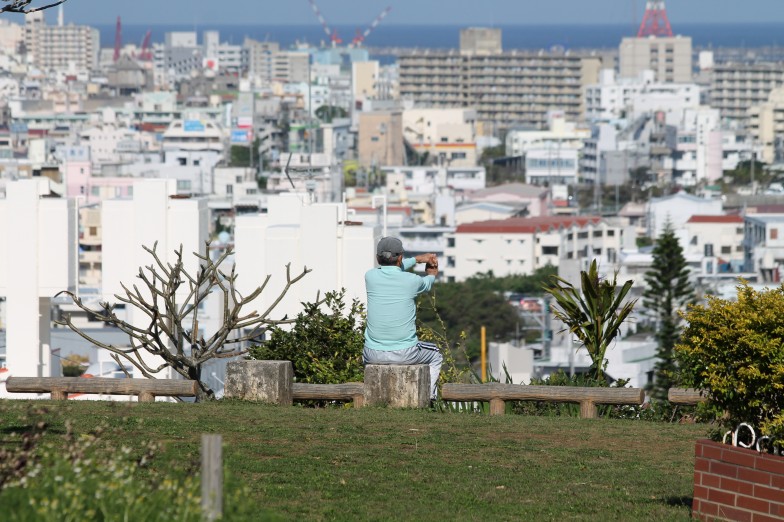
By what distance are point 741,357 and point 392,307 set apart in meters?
3.73

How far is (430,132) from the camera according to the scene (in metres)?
172

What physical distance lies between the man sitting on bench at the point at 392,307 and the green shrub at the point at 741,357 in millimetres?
3392

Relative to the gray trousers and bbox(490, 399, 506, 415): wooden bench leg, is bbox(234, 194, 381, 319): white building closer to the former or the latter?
the gray trousers

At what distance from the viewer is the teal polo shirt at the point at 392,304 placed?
10.2m

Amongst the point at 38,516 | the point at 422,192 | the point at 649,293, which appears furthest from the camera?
the point at 422,192

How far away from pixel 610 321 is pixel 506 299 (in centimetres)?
6402

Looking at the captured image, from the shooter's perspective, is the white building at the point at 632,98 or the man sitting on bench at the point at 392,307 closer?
the man sitting on bench at the point at 392,307

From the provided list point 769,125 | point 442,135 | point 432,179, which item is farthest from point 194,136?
point 769,125

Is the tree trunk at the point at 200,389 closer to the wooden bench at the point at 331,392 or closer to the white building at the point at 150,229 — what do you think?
the wooden bench at the point at 331,392

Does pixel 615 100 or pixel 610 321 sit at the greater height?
pixel 615 100

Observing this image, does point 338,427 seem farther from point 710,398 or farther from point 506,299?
point 506,299

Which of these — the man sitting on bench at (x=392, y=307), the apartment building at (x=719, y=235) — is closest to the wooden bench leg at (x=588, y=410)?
the man sitting on bench at (x=392, y=307)

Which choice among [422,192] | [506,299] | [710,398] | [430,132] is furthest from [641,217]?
[710,398]

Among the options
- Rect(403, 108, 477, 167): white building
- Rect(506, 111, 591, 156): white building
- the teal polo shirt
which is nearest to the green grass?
the teal polo shirt
